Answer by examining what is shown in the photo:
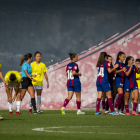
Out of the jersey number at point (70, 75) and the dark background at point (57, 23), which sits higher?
the dark background at point (57, 23)

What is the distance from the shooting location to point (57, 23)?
11562 millimetres

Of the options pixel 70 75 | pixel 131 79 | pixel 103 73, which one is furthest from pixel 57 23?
pixel 131 79

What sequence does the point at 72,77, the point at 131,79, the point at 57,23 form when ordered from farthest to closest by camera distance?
the point at 57,23 → the point at 72,77 → the point at 131,79

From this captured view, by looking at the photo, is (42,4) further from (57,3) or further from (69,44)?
Result: (69,44)

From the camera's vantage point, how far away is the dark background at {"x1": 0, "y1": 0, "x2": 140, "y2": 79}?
37.5 ft

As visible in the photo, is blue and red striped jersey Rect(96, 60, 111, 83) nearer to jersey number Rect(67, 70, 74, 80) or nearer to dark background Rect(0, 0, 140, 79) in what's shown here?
Result: jersey number Rect(67, 70, 74, 80)

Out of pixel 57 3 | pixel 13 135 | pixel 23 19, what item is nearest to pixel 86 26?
pixel 57 3

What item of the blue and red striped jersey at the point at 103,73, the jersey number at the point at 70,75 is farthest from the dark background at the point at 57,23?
the blue and red striped jersey at the point at 103,73

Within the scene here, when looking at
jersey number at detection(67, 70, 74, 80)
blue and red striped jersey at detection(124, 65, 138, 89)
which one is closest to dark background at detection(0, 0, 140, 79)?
jersey number at detection(67, 70, 74, 80)

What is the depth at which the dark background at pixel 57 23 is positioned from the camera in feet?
37.5

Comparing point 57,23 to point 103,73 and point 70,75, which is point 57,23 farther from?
point 103,73

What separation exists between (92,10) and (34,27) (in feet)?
6.92

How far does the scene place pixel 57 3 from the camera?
11.6 metres

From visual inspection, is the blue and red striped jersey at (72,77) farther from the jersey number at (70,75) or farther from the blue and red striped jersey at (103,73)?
the blue and red striped jersey at (103,73)
